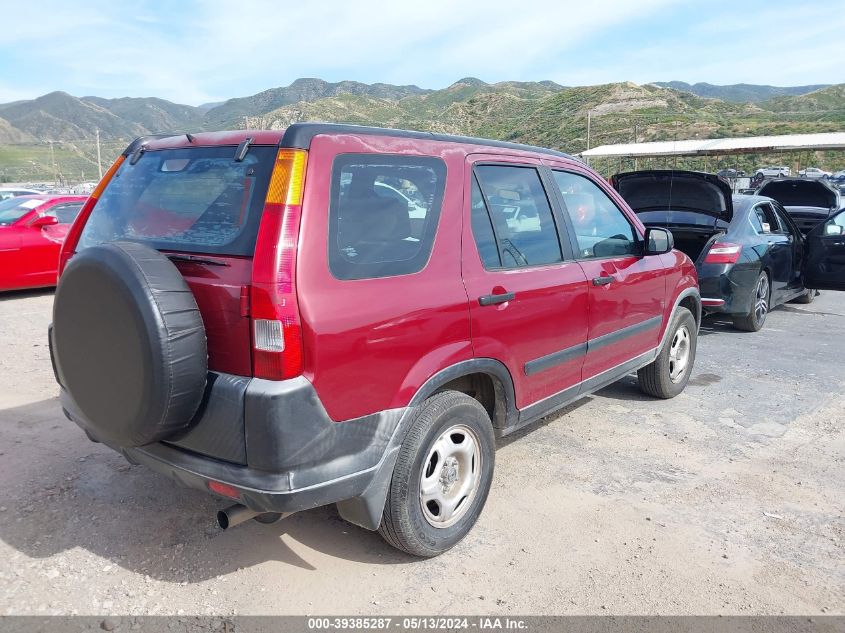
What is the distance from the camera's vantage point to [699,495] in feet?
11.8

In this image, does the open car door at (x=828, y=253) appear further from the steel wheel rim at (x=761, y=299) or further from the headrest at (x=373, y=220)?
the headrest at (x=373, y=220)

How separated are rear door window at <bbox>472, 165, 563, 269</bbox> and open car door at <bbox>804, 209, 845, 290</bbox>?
5652 millimetres

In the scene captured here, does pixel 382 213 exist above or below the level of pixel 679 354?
above

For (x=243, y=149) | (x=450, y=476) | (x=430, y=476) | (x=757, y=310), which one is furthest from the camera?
(x=757, y=310)

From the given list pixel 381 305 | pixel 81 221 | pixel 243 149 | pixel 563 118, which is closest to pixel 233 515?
pixel 381 305

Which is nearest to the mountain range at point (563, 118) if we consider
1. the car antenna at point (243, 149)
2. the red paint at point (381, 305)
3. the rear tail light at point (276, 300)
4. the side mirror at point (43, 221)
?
the side mirror at point (43, 221)

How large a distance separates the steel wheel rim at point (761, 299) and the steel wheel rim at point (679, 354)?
2.61 meters

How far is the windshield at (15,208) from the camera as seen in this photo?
8.74 metres

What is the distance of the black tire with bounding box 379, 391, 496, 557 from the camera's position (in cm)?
271

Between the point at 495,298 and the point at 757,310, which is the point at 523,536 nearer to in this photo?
the point at 495,298

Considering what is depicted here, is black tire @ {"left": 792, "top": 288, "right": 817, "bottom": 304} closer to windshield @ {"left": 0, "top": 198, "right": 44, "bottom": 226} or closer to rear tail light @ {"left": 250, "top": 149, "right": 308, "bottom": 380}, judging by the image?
rear tail light @ {"left": 250, "top": 149, "right": 308, "bottom": 380}

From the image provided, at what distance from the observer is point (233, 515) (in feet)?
8.09

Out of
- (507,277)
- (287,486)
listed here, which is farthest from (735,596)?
(287,486)

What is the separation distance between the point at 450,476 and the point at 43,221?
8230 millimetres
